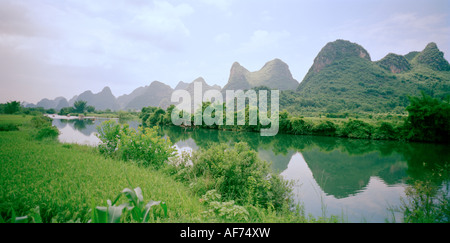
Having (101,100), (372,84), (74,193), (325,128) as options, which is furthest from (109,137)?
(101,100)

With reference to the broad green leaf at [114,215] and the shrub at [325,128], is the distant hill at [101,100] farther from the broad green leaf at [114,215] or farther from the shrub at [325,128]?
the broad green leaf at [114,215]

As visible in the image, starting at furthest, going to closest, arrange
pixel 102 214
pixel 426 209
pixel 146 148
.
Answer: pixel 146 148
pixel 426 209
pixel 102 214

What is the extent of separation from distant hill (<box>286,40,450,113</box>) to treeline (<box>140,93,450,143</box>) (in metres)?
21.0

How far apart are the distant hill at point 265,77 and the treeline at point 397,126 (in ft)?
328

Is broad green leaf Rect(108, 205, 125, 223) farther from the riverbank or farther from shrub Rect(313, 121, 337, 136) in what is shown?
shrub Rect(313, 121, 337, 136)

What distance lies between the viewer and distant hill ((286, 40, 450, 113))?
4669 centimetres

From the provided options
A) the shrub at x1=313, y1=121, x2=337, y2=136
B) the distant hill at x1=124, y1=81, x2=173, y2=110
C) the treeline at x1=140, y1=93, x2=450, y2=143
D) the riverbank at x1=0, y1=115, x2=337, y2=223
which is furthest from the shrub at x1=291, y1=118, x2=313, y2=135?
the distant hill at x1=124, y1=81, x2=173, y2=110

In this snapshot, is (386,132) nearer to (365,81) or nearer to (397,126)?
(397,126)

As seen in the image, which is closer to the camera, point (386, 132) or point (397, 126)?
point (397, 126)

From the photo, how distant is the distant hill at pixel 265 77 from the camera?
432ft

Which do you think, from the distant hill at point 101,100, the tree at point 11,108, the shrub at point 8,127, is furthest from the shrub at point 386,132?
the distant hill at point 101,100

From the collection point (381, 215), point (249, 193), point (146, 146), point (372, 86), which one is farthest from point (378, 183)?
point (372, 86)

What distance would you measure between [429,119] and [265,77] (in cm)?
12621

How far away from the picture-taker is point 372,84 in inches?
2404
